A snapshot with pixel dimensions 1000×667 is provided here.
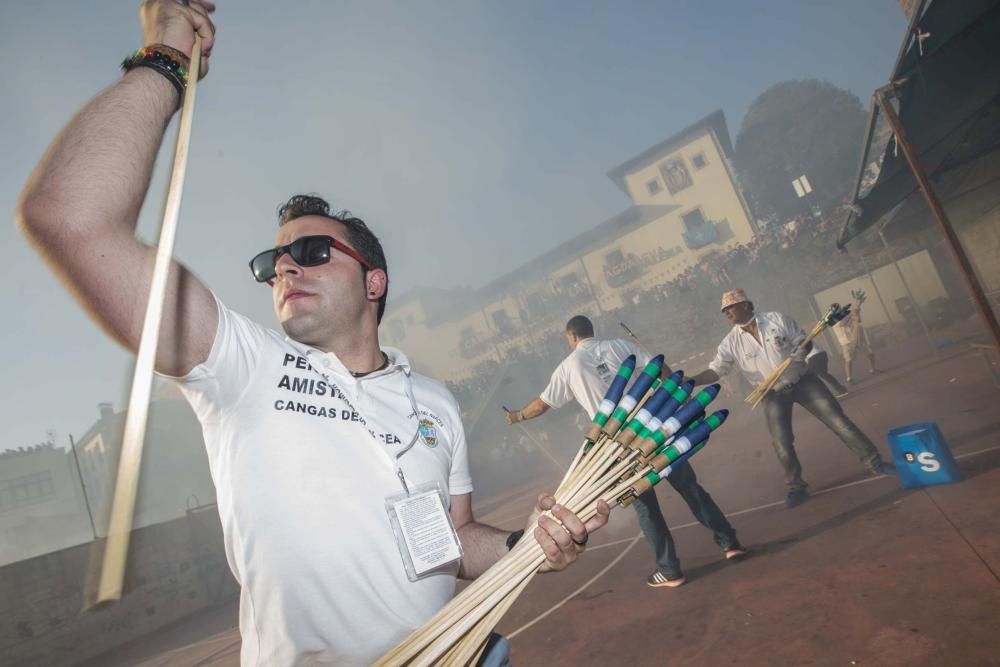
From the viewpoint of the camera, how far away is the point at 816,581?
3590mm

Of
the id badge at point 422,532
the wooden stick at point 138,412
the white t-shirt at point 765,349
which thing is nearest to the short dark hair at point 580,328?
the white t-shirt at point 765,349

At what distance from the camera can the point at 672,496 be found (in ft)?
25.0

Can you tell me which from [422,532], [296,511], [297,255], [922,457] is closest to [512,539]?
[422,532]

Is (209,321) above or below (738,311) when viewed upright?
above

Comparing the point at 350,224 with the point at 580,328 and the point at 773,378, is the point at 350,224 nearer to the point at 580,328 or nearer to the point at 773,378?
the point at 580,328

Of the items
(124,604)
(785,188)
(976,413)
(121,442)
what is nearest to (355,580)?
(121,442)

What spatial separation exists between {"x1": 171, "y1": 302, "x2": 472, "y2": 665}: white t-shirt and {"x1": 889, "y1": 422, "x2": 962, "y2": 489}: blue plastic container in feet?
16.8

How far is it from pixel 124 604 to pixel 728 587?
1707cm

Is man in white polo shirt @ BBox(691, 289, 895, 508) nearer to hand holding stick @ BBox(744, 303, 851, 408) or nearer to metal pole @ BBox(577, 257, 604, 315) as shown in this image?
hand holding stick @ BBox(744, 303, 851, 408)

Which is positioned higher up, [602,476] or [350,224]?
[350,224]

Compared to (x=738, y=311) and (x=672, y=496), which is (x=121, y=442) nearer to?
(x=738, y=311)

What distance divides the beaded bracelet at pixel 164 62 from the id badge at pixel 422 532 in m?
1.45

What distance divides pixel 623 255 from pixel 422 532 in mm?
39083

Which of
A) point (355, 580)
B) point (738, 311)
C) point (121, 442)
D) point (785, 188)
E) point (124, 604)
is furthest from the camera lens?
point (785, 188)
